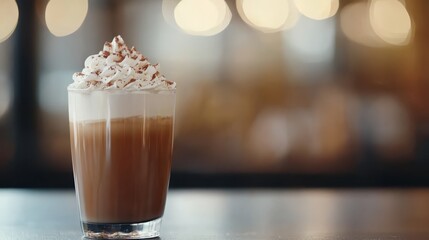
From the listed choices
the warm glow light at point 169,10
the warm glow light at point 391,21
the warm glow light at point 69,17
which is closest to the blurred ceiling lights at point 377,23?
the warm glow light at point 391,21

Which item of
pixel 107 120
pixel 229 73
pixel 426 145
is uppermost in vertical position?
pixel 107 120

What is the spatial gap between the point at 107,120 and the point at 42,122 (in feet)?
6.82

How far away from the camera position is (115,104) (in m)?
0.95

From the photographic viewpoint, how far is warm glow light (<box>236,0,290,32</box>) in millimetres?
2938

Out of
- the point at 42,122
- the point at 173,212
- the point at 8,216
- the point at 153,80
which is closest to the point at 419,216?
the point at 173,212

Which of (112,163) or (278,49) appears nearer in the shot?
(112,163)

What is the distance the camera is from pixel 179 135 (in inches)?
116

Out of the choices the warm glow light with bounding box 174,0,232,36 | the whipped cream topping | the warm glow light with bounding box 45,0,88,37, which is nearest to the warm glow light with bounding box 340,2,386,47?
the warm glow light with bounding box 174,0,232,36

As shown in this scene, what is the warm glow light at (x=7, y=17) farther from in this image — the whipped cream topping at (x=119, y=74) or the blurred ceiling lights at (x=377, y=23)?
the whipped cream topping at (x=119, y=74)

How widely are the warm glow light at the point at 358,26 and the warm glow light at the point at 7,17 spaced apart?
1335 millimetres

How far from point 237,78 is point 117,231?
2023 mm

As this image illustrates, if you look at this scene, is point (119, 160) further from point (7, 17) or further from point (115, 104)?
point (7, 17)

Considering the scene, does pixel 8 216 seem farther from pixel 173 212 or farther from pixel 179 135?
pixel 179 135

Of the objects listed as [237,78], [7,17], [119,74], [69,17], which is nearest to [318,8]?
[237,78]
